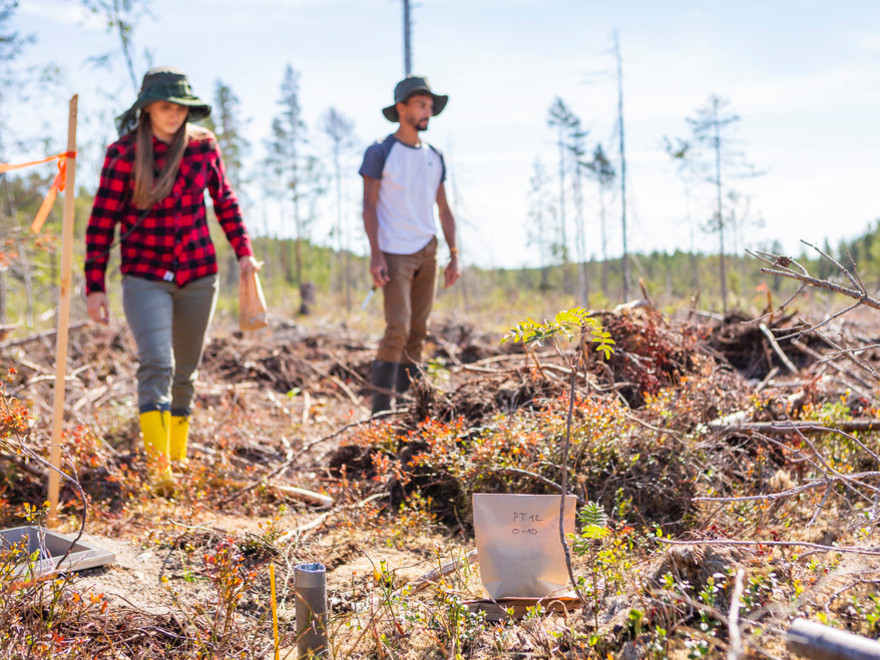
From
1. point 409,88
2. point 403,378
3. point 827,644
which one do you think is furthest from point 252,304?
point 827,644

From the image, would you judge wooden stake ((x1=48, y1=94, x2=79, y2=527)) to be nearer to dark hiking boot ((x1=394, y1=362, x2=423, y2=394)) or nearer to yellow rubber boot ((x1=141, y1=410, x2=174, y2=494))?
yellow rubber boot ((x1=141, y1=410, x2=174, y2=494))

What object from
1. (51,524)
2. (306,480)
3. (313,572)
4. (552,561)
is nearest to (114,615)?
(313,572)

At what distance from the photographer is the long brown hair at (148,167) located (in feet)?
11.7

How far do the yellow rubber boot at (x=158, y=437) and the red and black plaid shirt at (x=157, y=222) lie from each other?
0.77 metres

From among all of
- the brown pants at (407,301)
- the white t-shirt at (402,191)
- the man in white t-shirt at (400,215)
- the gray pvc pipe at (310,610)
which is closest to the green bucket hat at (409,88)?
the man in white t-shirt at (400,215)

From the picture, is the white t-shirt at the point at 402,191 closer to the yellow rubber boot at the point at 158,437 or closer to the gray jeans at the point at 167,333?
the gray jeans at the point at 167,333

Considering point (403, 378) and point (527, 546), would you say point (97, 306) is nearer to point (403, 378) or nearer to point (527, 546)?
point (403, 378)

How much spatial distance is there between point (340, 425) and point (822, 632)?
4210 mm

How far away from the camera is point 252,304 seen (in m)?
4.04

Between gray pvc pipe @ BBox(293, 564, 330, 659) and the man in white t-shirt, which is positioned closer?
gray pvc pipe @ BBox(293, 564, 330, 659)

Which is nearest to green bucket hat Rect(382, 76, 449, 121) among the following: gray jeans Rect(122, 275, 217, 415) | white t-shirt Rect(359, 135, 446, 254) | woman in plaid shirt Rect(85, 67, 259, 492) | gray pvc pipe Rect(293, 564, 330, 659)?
white t-shirt Rect(359, 135, 446, 254)

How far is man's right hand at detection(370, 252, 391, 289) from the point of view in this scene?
459cm

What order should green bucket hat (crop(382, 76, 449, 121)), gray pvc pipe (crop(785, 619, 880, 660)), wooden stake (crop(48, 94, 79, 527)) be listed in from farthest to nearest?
1. green bucket hat (crop(382, 76, 449, 121))
2. wooden stake (crop(48, 94, 79, 527))
3. gray pvc pipe (crop(785, 619, 880, 660))

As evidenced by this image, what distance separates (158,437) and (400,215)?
88.1 inches
